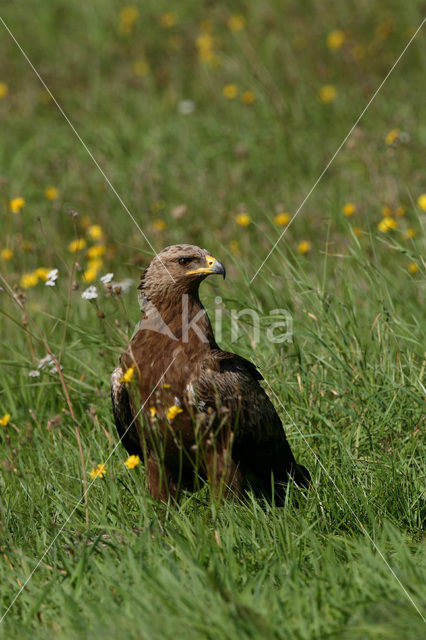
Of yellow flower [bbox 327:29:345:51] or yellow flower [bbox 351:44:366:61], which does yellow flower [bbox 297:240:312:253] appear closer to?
yellow flower [bbox 351:44:366:61]

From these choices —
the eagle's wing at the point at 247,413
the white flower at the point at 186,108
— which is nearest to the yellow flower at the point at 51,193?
the white flower at the point at 186,108

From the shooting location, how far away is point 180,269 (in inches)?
147

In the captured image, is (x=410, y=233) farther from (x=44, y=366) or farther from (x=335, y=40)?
(x=335, y=40)

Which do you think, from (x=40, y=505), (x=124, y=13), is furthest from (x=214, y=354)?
(x=124, y=13)

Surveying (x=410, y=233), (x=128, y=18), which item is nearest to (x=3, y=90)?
(x=128, y=18)

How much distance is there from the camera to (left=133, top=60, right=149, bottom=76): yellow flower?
29.2 feet

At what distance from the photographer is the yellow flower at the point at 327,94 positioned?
7758mm

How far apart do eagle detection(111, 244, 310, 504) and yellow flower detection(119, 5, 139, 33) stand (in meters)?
6.59

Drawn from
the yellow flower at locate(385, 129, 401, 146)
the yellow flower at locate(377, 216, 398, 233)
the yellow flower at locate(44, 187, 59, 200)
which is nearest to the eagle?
the yellow flower at locate(377, 216, 398, 233)

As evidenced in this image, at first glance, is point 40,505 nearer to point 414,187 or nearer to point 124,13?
point 414,187

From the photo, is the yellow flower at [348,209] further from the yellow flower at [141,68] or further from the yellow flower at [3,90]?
the yellow flower at [3,90]

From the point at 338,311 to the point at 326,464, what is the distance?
1.21 metres

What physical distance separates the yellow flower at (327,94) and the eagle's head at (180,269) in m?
4.50

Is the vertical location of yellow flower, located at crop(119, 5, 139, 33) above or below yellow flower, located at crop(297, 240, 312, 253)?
above
